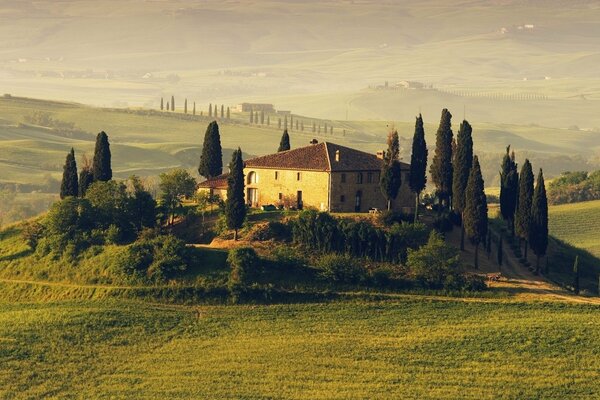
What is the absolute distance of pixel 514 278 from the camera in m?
101

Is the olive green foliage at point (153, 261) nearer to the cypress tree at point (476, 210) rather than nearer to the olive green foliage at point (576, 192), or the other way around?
the cypress tree at point (476, 210)

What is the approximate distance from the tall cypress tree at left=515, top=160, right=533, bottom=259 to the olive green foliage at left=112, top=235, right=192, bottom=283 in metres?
30.4

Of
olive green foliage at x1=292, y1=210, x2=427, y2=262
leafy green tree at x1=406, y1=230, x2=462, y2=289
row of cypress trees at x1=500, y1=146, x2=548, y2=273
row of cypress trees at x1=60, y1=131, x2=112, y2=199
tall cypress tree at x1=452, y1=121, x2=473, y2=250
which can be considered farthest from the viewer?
row of cypress trees at x1=60, y1=131, x2=112, y2=199

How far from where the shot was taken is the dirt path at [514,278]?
96312 millimetres

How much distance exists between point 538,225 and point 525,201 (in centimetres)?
251

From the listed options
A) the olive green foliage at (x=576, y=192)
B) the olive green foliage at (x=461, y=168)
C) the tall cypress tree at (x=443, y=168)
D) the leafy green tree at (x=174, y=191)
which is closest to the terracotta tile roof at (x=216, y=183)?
the leafy green tree at (x=174, y=191)

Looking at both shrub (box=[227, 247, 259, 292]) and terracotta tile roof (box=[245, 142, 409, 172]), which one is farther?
terracotta tile roof (box=[245, 142, 409, 172])

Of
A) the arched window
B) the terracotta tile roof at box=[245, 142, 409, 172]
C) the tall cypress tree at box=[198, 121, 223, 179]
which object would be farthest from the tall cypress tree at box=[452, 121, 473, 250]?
the tall cypress tree at box=[198, 121, 223, 179]

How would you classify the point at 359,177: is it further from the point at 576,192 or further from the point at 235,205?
the point at 576,192

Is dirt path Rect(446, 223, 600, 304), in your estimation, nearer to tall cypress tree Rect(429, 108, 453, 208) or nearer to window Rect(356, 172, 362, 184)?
tall cypress tree Rect(429, 108, 453, 208)

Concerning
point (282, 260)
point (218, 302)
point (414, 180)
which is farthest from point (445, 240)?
point (218, 302)

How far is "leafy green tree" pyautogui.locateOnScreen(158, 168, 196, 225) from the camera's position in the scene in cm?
11369

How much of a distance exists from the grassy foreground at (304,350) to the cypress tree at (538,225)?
12.9 m

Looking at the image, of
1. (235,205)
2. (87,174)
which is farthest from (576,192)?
(235,205)
